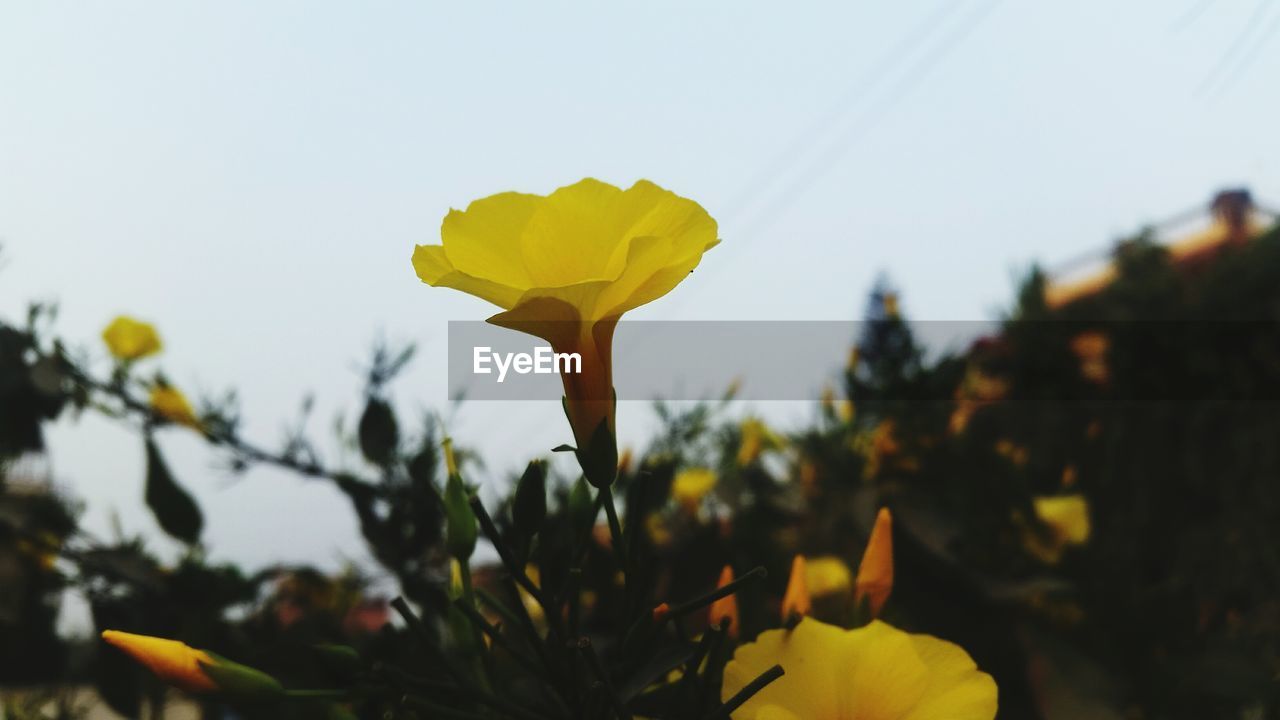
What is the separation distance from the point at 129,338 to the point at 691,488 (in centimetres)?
80

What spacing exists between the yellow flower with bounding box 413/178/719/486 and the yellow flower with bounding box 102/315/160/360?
3.20 feet

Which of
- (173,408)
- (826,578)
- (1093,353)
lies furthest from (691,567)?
(1093,353)

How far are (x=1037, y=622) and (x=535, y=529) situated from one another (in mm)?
548

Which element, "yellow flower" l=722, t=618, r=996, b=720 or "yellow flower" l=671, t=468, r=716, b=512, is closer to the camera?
"yellow flower" l=722, t=618, r=996, b=720

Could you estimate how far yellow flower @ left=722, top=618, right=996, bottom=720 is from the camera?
0.31 m

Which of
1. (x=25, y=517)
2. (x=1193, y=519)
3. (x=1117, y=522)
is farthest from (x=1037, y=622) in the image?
(x=1193, y=519)

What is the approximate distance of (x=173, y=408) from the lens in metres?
1.07

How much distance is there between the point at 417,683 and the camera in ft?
1.03

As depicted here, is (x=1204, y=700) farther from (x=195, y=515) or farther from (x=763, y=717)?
(x=195, y=515)

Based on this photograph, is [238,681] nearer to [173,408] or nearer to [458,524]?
[458,524]

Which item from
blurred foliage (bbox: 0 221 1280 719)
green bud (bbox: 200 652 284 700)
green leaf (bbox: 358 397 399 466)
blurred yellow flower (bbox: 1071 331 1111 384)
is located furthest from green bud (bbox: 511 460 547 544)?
blurred yellow flower (bbox: 1071 331 1111 384)

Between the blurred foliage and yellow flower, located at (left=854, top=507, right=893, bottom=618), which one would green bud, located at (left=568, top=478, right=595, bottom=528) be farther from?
yellow flower, located at (left=854, top=507, right=893, bottom=618)

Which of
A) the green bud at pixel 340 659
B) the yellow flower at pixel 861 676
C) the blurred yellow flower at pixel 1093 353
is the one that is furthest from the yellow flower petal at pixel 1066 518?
the blurred yellow flower at pixel 1093 353

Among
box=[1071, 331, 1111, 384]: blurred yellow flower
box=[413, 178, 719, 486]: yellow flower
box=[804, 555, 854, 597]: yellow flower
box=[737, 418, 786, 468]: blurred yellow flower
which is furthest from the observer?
box=[1071, 331, 1111, 384]: blurred yellow flower
